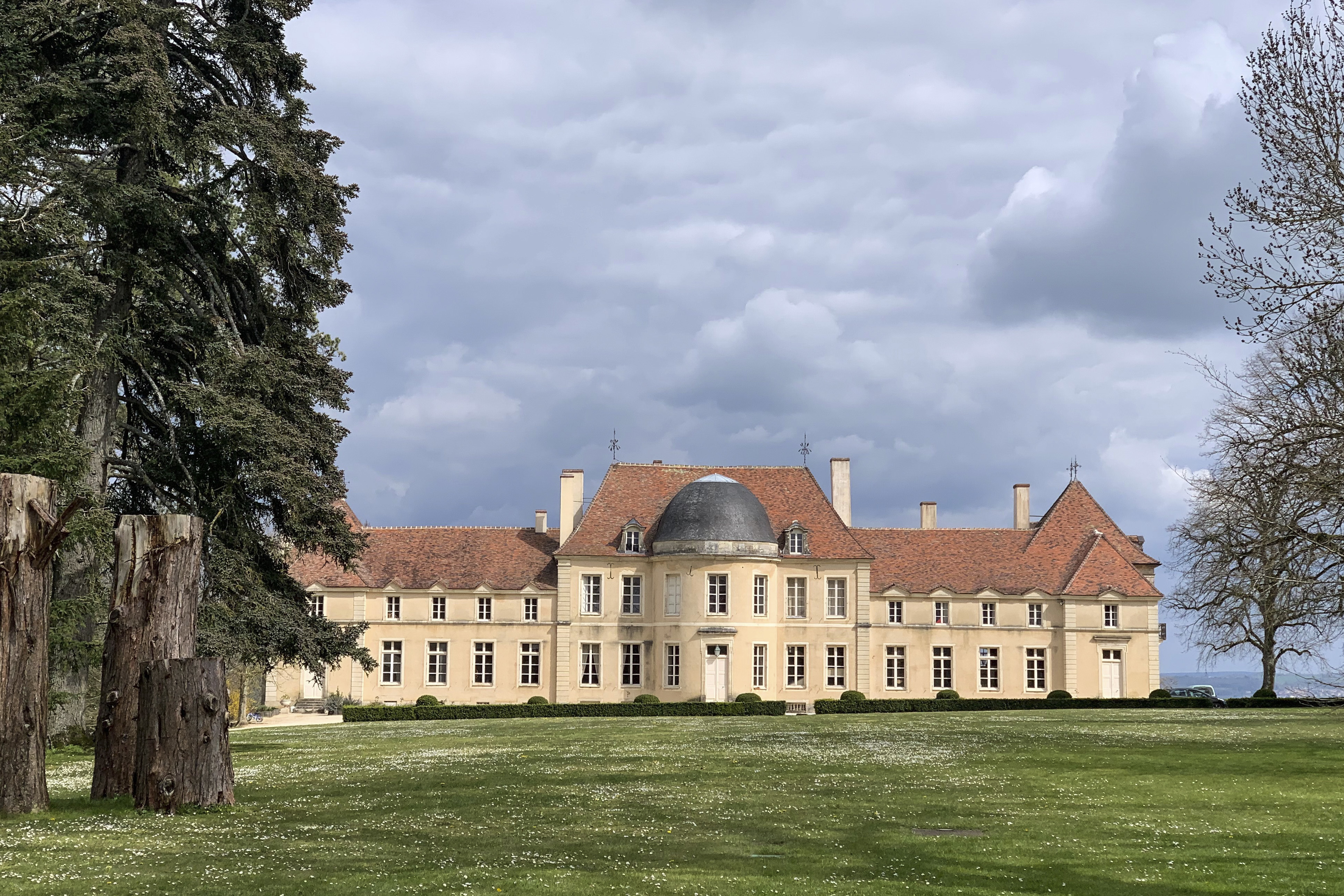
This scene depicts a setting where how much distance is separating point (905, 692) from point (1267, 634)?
1559 centimetres

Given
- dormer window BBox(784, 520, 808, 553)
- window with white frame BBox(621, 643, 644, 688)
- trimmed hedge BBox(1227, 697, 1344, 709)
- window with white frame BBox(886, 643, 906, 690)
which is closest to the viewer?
trimmed hedge BBox(1227, 697, 1344, 709)

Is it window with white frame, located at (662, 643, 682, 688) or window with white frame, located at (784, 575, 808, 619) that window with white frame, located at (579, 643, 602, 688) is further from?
window with white frame, located at (784, 575, 808, 619)

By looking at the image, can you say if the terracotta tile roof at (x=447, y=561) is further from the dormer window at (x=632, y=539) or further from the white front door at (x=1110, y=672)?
the white front door at (x=1110, y=672)

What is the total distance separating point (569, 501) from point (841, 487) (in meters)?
12.9

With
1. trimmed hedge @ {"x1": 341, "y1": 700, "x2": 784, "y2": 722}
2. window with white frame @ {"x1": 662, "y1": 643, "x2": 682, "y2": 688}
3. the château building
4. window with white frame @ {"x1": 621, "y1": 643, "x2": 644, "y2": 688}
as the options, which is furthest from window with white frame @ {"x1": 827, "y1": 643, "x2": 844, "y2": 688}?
window with white frame @ {"x1": 621, "y1": 643, "x2": 644, "y2": 688}

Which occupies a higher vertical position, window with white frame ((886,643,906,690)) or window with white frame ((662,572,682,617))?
window with white frame ((662,572,682,617))

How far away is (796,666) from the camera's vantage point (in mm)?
53875

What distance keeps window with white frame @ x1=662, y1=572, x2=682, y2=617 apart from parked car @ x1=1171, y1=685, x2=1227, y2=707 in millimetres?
20466

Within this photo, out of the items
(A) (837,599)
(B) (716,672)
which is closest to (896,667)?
(A) (837,599)

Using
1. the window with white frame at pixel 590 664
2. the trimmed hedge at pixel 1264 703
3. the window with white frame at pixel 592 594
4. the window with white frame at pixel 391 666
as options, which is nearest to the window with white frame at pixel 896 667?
the window with white frame at pixel 590 664

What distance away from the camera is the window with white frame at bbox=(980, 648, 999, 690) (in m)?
55.3

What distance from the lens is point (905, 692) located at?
55.2 m

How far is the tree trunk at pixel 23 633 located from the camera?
13539 millimetres

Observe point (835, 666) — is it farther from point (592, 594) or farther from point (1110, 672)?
point (1110, 672)
